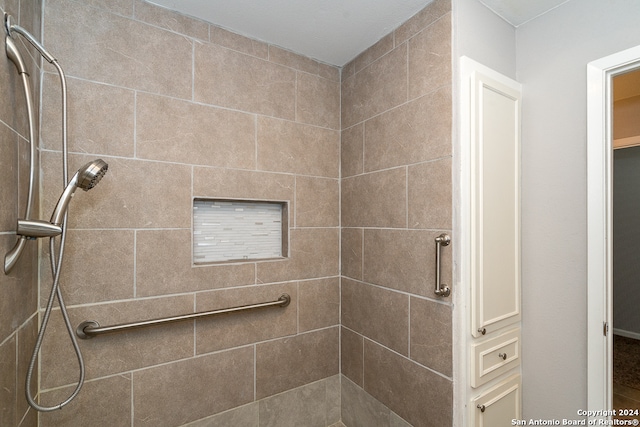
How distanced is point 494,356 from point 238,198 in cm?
Answer: 137

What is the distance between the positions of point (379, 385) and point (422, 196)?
3.28 feet

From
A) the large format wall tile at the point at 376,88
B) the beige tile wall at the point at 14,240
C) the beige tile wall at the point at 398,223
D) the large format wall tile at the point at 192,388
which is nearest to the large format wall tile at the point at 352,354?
the beige tile wall at the point at 398,223

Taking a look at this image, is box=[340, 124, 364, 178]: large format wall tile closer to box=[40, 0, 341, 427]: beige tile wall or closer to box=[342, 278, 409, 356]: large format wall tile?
box=[40, 0, 341, 427]: beige tile wall

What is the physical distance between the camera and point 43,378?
1.12m

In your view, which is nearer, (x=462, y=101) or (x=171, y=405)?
(x=462, y=101)

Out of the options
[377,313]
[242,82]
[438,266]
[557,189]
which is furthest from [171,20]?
[557,189]

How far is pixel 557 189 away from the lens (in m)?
1.29

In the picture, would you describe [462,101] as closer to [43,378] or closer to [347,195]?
[347,195]

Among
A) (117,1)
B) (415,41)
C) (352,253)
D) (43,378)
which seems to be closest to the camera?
(43,378)

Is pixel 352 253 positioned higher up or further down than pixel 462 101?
further down

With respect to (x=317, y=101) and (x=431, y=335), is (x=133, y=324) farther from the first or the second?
(x=317, y=101)

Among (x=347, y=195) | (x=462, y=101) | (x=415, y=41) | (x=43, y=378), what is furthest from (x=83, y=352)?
(x=415, y=41)

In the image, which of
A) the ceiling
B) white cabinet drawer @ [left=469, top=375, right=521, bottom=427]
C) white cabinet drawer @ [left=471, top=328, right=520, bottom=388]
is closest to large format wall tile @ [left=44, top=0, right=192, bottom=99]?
the ceiling

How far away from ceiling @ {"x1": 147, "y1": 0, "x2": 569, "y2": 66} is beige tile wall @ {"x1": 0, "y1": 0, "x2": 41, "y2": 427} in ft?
1.94
